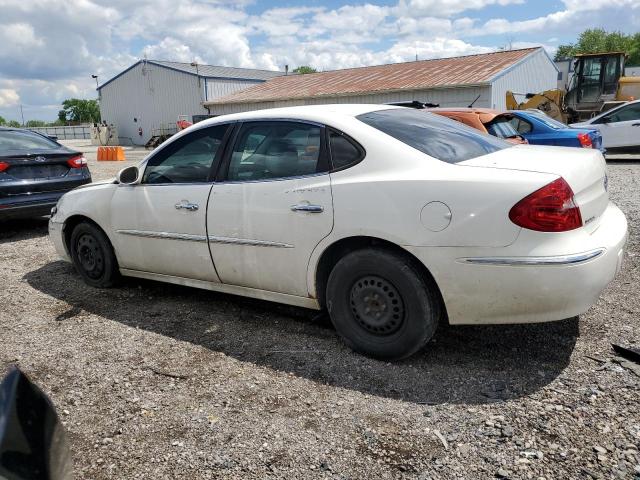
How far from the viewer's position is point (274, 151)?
12.0 ft

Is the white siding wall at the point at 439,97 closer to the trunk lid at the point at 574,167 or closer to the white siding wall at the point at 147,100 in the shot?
the white siding wall at the point at 147,100

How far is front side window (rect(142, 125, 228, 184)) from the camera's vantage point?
3969 mm

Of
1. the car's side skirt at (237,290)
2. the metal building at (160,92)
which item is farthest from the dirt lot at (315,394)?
the metal building at (160,92)

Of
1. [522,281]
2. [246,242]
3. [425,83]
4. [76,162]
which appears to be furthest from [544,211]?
[425,83]

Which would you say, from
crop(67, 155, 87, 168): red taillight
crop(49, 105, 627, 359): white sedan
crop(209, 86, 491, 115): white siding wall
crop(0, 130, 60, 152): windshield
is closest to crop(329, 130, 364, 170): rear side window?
crop(49, 105, 627, 359): white sedan

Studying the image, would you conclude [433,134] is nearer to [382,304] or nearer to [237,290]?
[382,304]

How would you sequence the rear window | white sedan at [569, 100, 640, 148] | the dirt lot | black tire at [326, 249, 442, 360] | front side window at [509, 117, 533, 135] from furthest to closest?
white sedan at [569, 100, 640, 148] < front side window at [509, 117, 533, 135] < the rear window < black tire at [326, 249, 442, 360] < the dirt lot

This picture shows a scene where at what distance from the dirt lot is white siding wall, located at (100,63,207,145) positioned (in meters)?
32.2

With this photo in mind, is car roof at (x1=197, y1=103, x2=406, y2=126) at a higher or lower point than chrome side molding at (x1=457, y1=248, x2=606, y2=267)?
higher

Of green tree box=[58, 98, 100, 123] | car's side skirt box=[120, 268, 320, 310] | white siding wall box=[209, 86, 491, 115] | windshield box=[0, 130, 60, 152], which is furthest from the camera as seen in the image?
green tree box=[58, 98, 100, 123]

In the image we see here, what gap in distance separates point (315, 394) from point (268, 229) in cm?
114

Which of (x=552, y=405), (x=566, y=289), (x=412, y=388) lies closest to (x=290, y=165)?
(x=412, y=388)

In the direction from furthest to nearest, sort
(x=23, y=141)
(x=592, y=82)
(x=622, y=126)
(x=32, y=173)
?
(x=592, y=82) → (x=622, y=126) → (x=23, y=141) → (x=32, y=173)

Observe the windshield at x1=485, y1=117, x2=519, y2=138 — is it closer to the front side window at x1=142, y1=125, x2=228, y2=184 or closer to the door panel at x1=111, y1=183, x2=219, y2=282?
the front side window at x1=142, y1=125, x2=228, y2=184
